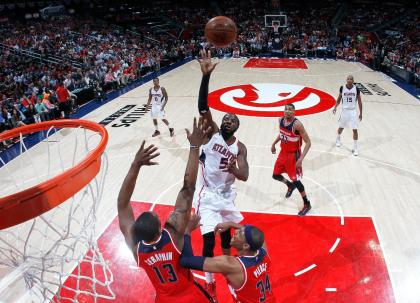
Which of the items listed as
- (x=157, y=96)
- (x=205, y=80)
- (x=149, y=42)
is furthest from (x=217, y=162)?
(x=149, y=42)

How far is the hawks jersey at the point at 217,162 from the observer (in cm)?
408

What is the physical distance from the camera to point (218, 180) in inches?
166

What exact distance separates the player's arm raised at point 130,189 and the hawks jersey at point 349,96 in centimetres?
596

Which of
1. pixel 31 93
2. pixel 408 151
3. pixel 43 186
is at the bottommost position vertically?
pixel 408 151

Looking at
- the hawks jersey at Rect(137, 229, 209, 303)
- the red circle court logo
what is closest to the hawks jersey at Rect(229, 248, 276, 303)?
the hawks jersey at Rect(137, 229, 209, 303)

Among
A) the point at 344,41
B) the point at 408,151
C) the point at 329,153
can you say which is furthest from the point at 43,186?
the point at 344,41

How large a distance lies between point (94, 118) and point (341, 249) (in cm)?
867

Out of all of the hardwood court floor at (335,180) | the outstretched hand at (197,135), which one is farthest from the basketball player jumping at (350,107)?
the outstretched hand at (197,135)

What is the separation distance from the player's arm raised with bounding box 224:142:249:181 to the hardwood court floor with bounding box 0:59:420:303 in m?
1.56

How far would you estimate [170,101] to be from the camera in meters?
12.7

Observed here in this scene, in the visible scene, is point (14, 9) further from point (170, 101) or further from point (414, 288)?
point (414, 288)

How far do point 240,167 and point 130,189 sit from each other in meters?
1.46

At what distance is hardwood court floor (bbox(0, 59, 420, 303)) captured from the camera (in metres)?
4.65

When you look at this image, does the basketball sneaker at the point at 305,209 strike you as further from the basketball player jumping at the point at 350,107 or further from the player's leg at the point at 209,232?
the basketball player jumping at the point at 350,107
